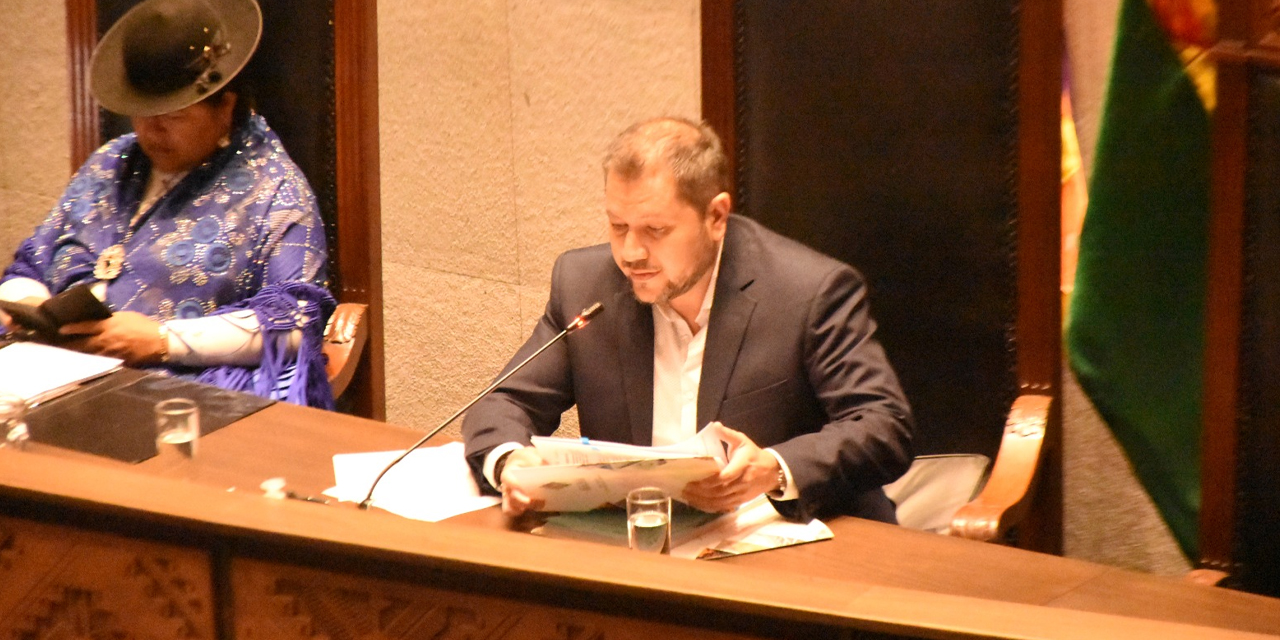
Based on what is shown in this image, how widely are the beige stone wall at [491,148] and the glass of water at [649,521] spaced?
65.7 inches

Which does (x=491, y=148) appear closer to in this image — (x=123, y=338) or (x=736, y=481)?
(x=123, y=338)

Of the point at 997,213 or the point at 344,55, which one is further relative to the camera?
the point at 344,55

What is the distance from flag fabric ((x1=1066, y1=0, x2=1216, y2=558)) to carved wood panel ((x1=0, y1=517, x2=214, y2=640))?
1297 mm

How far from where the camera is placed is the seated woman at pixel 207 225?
2.65 metres

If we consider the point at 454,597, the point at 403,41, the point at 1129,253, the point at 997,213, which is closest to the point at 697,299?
the point at 997,213

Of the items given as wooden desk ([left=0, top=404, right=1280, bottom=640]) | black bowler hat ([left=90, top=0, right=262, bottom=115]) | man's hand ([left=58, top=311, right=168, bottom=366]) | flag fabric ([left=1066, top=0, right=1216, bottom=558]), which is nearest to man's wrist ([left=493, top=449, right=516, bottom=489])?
wooden desk ([left=0, top=404, right=1280, bottom=640])

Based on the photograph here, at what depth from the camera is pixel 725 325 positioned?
2.11 m

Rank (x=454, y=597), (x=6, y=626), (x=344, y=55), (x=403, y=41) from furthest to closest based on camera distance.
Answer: (x=403, y=41) < (x=344, y=55) < (x=6, y=626) < (x=454, y=597)

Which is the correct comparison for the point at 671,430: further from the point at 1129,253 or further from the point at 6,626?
the point at 6,626

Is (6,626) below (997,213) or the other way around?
below

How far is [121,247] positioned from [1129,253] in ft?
6.36

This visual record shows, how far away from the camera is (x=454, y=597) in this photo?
123 centimetres

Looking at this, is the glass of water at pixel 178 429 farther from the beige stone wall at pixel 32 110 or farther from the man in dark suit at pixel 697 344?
the beige stone wall at pixel 32 110

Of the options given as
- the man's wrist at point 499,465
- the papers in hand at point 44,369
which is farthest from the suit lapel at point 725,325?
the papers in hand at point 44,369
